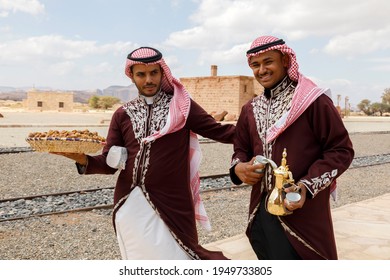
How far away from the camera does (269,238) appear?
89.1 inches

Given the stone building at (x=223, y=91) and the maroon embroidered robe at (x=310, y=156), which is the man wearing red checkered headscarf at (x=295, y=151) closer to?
the maroon embroidered robe at (x=310, y=156)

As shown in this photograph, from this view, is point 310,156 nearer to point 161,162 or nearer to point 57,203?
point 161,162

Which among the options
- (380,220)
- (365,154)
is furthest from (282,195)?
(365,154)

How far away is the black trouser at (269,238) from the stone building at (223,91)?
28.2 metres

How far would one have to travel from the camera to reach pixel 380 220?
5.73 m

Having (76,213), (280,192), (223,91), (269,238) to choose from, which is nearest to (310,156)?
(280,192)

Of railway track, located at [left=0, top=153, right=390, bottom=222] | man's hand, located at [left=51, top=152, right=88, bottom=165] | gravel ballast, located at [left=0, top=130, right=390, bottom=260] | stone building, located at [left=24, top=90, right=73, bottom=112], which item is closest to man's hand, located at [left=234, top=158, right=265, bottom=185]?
man's hand, located at [left=51, top=152, right=88, bottom=165]

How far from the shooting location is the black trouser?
221 centimetres

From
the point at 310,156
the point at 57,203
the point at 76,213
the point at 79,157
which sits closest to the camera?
the point at 310,156

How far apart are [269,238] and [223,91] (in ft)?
101

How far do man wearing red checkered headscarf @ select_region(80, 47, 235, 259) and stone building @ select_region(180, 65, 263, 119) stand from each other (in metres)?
27.8

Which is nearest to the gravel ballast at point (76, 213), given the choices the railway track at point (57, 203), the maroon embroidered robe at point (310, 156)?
the railway track at point (57, 203)

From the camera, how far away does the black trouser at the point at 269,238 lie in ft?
7.27

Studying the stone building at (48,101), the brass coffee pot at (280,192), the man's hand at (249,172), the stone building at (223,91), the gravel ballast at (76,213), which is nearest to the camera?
the brass coffee pot at (280,192)
